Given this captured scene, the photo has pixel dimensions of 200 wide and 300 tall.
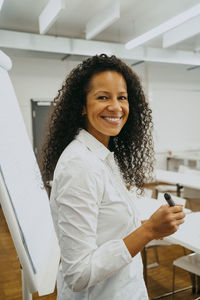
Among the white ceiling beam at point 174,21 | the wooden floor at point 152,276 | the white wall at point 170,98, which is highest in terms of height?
the white ceiling beam at point 174,21

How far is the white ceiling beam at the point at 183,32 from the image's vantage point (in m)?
4.75

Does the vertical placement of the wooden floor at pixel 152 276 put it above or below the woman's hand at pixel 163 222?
below

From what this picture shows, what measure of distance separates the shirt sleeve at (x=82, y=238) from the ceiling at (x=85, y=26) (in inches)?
145

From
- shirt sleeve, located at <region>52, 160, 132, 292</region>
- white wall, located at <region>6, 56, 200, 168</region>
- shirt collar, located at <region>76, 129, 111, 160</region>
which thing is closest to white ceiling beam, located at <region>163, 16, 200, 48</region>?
white wall, located at <region>6, 56, 200, 168</region>

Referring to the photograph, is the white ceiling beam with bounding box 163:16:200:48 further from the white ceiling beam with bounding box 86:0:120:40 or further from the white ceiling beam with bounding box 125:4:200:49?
the white ceiling beam with bounding box 86:0:120:40

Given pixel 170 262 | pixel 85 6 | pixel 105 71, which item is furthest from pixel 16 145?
pixel 85 6

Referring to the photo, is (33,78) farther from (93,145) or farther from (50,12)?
(93,145)

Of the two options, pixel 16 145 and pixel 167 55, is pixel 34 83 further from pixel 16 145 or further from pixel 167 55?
pixel 16 145

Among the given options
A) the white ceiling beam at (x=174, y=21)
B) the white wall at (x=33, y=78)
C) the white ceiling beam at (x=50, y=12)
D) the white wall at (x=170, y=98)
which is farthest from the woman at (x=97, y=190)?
the white wall at (x=170, y=98)

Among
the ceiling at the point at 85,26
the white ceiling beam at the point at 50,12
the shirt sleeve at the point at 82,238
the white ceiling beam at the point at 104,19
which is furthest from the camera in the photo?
the ceiling at the point at 85,26

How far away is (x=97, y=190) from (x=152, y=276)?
2.21m

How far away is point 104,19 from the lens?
177 inches

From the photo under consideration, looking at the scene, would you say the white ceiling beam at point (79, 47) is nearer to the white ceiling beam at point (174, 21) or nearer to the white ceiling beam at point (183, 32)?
the white ceiling beam at point (183, 32)

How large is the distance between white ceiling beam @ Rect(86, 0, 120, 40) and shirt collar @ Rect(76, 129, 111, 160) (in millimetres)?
3623
